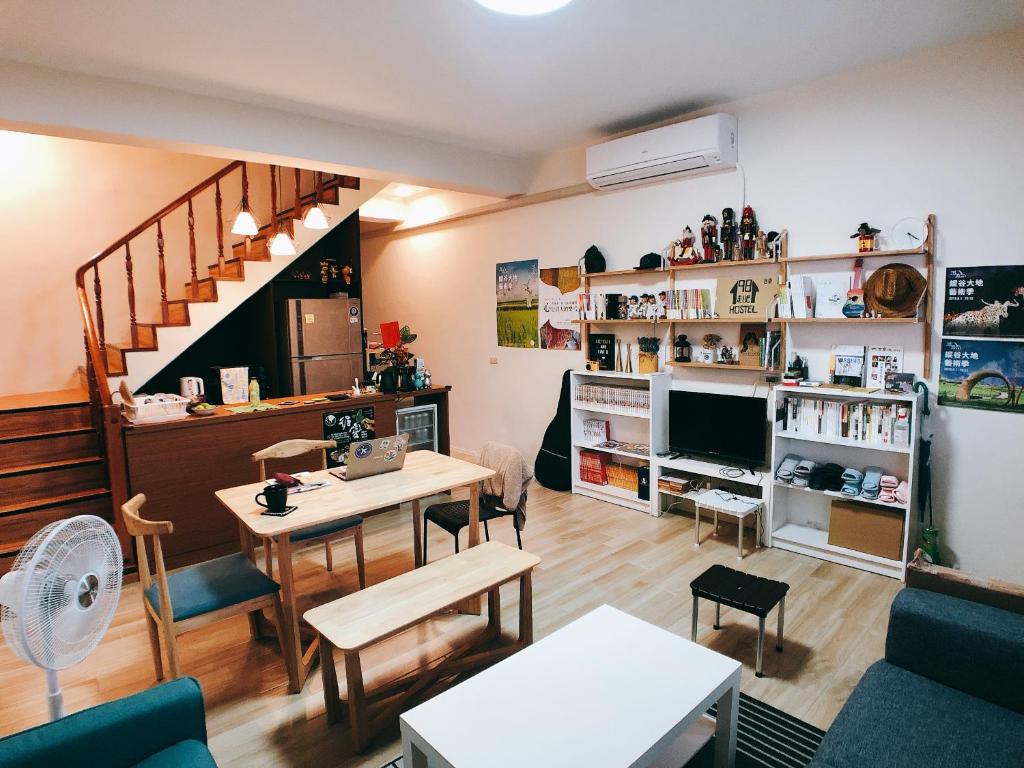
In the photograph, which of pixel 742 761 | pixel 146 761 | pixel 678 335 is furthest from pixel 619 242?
pixel 146 761

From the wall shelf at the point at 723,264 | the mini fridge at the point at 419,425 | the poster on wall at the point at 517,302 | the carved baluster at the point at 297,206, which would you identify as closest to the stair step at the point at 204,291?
the carved baluster at the point at 297,206

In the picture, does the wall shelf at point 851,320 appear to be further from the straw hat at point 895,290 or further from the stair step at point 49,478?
the stair step at point 49,478

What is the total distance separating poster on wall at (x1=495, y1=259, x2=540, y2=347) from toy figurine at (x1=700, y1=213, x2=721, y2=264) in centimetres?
181

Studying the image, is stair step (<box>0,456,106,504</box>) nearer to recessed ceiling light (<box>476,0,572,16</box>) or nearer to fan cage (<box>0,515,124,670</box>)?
fan cage (<box>0,515,124,670</box>)

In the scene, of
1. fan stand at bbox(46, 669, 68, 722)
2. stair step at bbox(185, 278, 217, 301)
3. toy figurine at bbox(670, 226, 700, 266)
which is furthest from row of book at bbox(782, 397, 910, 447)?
stair step at bbox(185, 278, 217, 301)

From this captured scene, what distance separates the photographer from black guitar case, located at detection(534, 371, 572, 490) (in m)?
5.23

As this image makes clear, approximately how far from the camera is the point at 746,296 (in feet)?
13.5

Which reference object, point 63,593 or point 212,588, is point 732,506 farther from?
point 63,593

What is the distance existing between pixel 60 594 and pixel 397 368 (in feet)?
10.8

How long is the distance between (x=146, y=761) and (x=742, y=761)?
1978 millimetres

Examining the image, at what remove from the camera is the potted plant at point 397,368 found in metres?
4.73

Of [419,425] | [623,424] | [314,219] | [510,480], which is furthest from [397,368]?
[623,424]

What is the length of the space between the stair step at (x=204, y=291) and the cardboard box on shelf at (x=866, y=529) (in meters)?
5.14

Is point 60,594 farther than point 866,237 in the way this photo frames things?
No
